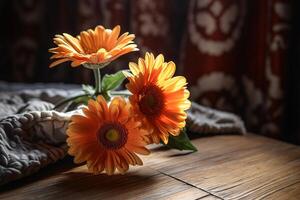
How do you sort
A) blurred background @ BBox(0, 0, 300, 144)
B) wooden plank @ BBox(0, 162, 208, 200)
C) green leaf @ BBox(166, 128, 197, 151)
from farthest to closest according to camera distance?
blurred background @ BBox(0, 0, 300, 144) → green leaf @ BBox(166, 128, 197, 151) → wooden plank @ BBox(0, 162, 208, 200)

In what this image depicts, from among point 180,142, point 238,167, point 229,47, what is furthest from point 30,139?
point 229,47

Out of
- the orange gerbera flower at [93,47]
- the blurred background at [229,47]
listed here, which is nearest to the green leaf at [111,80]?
the orange gerbera flower at [93,47]

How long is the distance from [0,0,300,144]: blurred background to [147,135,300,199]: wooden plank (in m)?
0.18

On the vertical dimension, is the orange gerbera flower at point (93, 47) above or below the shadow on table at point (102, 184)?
above

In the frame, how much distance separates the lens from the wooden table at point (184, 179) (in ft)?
1.73

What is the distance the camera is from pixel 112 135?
55 centimetres

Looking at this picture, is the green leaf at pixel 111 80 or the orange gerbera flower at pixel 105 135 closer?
the orange gerbera flower at pixel 105 135

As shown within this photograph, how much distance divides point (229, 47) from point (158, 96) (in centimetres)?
47

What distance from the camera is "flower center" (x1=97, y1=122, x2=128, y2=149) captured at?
0.55 metres

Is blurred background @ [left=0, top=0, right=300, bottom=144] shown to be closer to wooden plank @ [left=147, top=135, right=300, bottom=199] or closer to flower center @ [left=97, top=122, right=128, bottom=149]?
wooden plank @ [left=147, top=135, right=300, bottom=199]

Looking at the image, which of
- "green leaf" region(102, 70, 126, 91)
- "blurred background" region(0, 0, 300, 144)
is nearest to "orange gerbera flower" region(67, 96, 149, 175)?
"green leaf" region(102, 70, 126, 91)

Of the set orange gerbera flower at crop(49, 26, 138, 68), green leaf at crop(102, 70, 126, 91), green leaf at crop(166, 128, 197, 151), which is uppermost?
orange gerbera flower at crop(49, 26, 138, 68)

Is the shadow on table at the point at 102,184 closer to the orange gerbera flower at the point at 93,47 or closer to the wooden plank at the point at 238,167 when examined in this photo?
the wooden plank at the point at 238,167

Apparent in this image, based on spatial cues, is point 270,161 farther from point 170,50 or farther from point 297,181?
point 170,50
